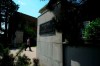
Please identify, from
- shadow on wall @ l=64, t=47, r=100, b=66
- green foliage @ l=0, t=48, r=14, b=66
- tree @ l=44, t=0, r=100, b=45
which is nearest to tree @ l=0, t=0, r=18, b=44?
shadow on wall @ l=64, t=47, r=100, b=66

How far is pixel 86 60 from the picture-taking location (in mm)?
6871

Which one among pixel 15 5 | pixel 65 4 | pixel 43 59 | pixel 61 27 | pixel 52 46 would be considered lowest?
pixel 43 59

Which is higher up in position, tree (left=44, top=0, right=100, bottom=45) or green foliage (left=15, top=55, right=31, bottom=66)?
tree (left=44, top=0, right=100, bottom=45)

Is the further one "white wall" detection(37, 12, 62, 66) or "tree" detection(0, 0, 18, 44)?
"tree" detection(0, 0, 18, 44)

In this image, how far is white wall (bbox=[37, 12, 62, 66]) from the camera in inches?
355

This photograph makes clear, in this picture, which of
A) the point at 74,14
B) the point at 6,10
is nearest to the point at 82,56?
the point at 74,14

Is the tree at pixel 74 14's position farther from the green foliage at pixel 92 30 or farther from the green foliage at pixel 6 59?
the green foliage at pixel 6 59

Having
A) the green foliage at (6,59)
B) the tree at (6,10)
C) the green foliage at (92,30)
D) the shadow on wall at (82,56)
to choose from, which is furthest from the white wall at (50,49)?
the tree at (6,10)

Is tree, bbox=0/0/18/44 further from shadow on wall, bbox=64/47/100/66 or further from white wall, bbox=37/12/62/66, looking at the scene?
shadow on wall, bbox=64/47/100/66

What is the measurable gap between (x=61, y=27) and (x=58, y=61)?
375 cm

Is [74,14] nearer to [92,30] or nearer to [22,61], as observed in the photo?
[22,61]

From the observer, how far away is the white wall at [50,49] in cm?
Answer: 902

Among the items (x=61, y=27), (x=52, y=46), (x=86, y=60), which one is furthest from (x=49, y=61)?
(x=61, y=27)

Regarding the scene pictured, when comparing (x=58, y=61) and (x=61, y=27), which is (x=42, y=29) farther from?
(x=61, y=27)
